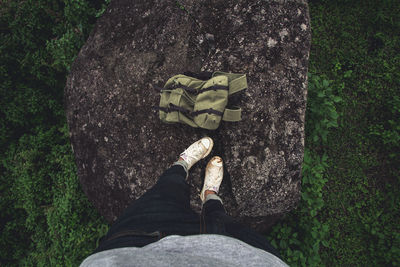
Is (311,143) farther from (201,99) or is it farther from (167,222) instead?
(167,222)

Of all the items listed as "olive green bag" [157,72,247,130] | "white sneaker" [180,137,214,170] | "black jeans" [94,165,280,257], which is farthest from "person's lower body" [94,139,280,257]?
"olive green bag" [157,72,247,130]

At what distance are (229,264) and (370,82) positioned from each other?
10.9 feet

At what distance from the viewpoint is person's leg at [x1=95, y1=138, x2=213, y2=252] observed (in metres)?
1.46

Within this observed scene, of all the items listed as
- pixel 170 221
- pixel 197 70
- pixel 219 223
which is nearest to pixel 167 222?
pixel 170 221

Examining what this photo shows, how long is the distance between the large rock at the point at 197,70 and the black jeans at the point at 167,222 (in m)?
0.58

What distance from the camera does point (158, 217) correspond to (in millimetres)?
1649

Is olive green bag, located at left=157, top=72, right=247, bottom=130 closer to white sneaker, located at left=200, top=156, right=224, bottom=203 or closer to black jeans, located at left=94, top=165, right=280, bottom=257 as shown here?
white sneaker, located at left=200, top=156, right=224, bottom=203

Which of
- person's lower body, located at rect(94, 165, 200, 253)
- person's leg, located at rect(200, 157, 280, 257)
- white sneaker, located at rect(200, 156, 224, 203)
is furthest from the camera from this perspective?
white sneaker, located at rect(200, 156, 224, 203)

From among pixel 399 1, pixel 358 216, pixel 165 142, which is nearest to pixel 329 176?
pixel 358 216

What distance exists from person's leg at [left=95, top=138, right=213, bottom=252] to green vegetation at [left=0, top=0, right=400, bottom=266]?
5.25 feet

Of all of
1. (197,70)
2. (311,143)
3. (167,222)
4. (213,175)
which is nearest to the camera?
(167,222)

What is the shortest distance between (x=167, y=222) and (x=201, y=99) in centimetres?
125

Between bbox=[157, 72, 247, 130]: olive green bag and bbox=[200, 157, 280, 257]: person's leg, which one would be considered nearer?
bbox=[200, 157, 280, 257]: person's leg

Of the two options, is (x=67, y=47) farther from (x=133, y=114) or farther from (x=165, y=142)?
(x=165, y=142)
